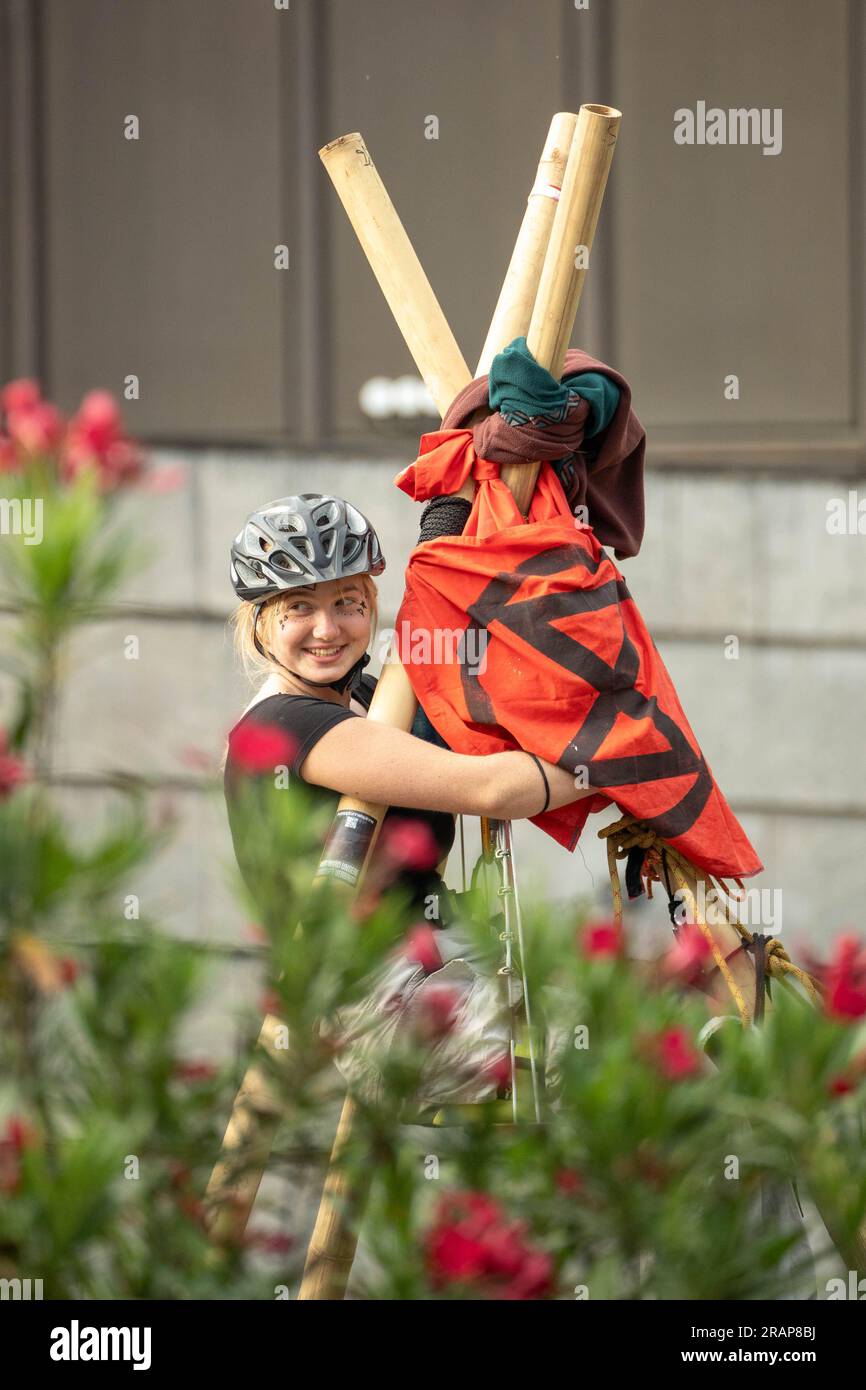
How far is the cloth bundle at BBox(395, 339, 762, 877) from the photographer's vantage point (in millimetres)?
2852

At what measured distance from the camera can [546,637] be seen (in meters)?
2.86

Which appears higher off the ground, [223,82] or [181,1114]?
[223,82]

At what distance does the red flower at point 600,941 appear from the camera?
1.77 metres

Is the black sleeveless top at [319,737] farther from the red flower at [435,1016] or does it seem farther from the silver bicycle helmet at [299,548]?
the red flower at [435,1016]

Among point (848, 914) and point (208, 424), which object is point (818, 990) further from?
point (208, 424)

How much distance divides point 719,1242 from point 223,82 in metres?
6.78

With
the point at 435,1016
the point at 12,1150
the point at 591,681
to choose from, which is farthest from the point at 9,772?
the point at 591,681

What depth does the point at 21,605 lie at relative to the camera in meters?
1.64

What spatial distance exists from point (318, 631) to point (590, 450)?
0.55 m

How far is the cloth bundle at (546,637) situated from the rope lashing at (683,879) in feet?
0.14

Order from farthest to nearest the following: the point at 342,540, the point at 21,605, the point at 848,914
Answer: the point at 848,914
the point at 342,540
the point at 21,605

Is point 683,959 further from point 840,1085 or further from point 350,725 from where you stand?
point 350,725

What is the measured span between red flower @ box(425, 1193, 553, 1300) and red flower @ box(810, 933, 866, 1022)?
385mm

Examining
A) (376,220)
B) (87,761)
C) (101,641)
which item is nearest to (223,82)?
(101,641)
